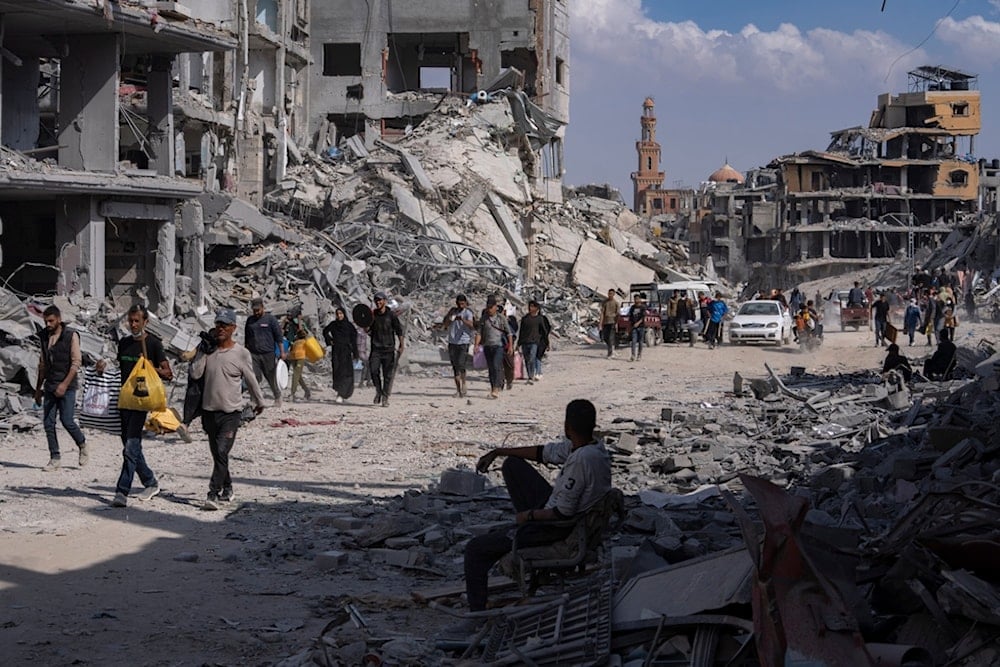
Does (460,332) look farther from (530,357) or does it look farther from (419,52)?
(419,52)

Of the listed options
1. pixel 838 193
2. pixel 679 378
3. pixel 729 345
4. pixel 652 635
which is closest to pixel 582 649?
pixel 652 635

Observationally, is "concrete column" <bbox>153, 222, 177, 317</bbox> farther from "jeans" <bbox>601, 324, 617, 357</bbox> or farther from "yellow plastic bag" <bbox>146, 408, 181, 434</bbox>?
"yellow plastic bag" <bbox>146, 408, 181, 434</bbox>

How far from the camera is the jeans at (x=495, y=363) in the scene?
1919 centimetres

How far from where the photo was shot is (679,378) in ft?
77.2

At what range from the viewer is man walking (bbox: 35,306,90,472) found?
442 inches

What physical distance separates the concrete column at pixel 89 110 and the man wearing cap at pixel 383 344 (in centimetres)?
940

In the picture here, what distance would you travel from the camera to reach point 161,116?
26234 millimetres

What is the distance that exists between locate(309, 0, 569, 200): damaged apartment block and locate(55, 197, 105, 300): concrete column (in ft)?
91.8

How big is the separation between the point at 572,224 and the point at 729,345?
15.0 metres

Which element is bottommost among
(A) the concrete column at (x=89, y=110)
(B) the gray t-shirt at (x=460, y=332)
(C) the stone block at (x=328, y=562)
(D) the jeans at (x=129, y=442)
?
(C) the stone block at (x=328, y=562)

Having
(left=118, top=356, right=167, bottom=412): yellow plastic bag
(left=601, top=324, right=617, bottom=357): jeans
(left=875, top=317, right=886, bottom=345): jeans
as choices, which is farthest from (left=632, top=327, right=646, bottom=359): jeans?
(left=118, top=356, right=167, bottom=412): yellow plastic bag

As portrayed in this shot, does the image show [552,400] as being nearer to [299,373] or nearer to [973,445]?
[299,373]

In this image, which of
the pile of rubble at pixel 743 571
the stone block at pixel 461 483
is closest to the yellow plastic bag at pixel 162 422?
the pile of rubble at pixel 743 571

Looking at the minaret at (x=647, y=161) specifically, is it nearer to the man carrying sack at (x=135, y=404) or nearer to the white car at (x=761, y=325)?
the white car at (x=761, y=325)
